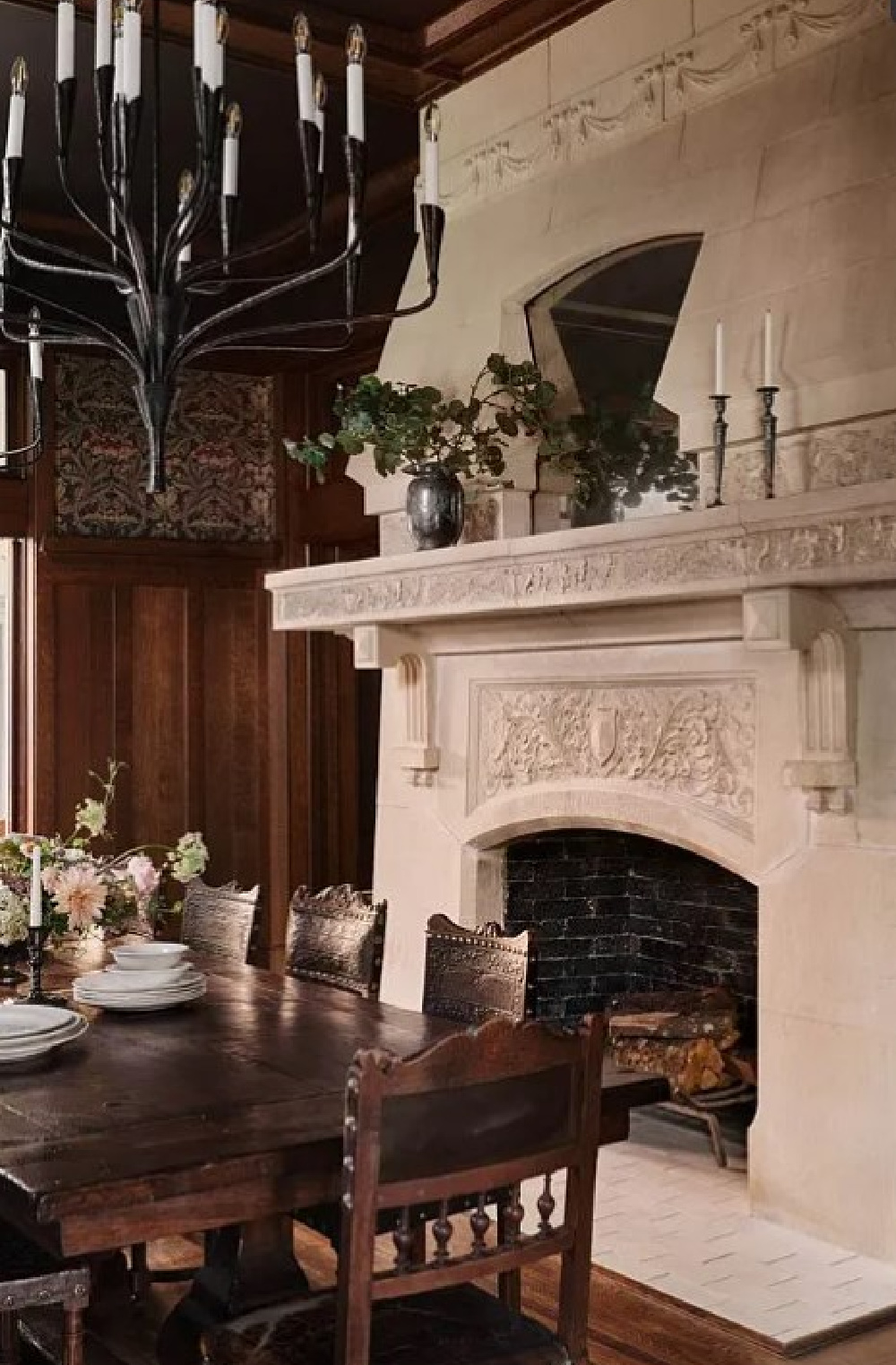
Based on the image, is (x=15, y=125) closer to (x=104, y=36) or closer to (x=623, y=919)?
(x=104, y=36)

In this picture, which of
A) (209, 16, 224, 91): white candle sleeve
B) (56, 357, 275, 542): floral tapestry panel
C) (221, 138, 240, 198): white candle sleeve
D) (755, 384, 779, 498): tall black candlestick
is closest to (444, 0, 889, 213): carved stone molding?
(755, 384, 779, 498): tall black candlestick

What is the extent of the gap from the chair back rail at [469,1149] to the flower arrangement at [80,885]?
129cm

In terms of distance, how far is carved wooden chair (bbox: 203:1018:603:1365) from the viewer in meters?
2.09

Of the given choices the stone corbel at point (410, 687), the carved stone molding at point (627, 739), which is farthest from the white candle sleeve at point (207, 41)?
the stone corbel at point (410, 687)

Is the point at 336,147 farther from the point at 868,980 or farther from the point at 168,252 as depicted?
the point at 868,980

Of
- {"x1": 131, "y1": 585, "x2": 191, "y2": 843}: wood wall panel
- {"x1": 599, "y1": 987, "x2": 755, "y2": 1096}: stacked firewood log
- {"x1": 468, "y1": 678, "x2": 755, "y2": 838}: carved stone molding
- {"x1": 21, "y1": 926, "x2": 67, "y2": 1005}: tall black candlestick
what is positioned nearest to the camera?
{"x1": 21, "y1": 926, "x2": 67, "y2": 1005}: tall black candlestick

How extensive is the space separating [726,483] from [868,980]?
1286 millimetres

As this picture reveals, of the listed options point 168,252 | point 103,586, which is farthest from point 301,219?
point 168,252

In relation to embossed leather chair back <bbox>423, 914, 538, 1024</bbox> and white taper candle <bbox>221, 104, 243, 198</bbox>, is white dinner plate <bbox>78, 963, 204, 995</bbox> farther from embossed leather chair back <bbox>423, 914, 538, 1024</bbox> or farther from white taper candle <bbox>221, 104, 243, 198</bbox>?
white taper candle <bbox>221, 104, 243, 198</bbox>

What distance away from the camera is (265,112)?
533 cm

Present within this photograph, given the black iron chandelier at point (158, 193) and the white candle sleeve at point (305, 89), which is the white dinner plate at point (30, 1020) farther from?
the white candle sleeve at point (305, 89)

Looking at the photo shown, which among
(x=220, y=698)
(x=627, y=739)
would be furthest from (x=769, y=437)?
(x=220, y=698)

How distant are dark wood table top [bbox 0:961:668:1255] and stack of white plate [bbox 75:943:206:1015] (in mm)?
35

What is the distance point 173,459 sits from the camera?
7.39 metres
